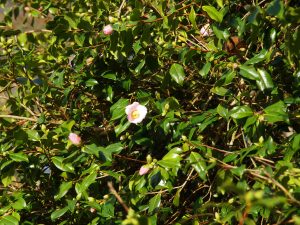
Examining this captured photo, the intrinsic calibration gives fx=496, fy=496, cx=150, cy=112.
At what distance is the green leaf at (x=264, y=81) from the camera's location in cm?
155

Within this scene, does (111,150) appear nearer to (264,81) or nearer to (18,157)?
(18,157)

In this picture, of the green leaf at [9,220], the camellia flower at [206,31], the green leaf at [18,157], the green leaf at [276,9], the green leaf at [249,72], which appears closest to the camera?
the green leaf at [276,9]

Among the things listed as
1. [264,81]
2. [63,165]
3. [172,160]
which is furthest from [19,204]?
[264,81]

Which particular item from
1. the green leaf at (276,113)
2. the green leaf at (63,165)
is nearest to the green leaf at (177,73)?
the green leaf at (276,113)

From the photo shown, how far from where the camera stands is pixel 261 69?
1578 millimetres

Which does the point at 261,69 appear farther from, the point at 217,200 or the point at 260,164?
the point at 217,200

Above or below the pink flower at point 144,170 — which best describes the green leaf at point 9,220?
below

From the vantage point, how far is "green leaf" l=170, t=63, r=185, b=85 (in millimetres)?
1726

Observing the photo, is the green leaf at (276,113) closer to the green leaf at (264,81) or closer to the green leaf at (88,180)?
the green leaf at (264,81)

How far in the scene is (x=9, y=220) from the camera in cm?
168

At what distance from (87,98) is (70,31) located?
29cm

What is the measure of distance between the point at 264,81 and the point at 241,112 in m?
0.12

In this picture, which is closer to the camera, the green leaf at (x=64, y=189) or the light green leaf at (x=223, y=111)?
the light green leaf at (x=223, y=111)

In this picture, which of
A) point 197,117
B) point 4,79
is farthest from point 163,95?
point 4,79
